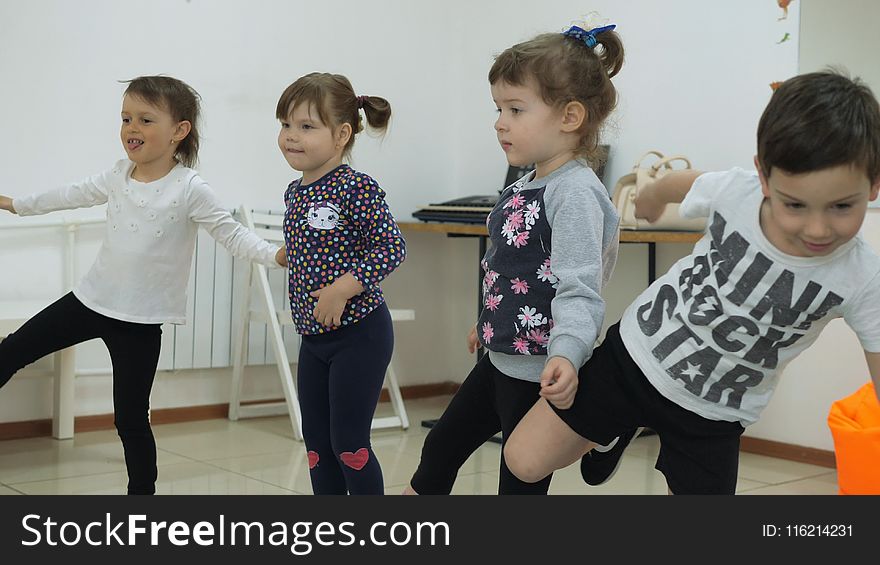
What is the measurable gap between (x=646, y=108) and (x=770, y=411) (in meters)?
1.17

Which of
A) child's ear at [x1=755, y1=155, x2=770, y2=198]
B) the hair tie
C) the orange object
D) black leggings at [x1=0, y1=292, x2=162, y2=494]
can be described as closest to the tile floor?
the orange object

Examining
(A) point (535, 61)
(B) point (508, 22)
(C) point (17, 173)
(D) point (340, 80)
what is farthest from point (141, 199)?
(B) point (508, 22)

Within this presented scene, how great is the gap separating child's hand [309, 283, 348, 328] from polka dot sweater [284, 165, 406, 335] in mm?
42

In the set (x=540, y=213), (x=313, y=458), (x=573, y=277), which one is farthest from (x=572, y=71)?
(x=313, y=458)

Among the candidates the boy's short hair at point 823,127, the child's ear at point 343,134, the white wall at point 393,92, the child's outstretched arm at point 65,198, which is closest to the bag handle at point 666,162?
the white wall at point 393,92

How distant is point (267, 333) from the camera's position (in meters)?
3.83

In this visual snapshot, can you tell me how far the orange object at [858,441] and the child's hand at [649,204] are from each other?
1268mm

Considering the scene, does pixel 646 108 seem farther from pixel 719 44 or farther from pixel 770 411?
pixel 770 411

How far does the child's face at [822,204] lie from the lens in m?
1.21

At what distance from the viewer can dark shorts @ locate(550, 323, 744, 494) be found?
141 cm

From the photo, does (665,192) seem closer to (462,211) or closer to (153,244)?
(153,244)

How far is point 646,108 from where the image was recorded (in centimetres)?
370

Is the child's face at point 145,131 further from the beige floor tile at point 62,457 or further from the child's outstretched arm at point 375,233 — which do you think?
the beige floor tile at point 62,457

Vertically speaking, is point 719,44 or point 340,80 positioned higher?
point 719,44
